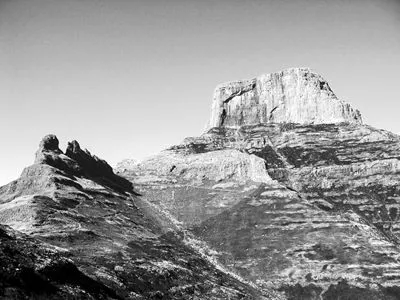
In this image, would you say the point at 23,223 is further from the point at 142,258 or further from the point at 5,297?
the point at 5,297

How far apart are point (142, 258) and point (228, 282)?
34.7 meters

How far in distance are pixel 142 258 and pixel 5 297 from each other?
10887 centimetres

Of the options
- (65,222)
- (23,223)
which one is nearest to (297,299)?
(65,222)

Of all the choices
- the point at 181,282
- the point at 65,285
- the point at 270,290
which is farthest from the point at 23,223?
the point at 65,285

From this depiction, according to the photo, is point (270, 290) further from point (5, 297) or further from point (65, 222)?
point (5, 297)

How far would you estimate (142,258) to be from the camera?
173 m

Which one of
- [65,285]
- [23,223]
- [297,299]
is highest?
[23,223]

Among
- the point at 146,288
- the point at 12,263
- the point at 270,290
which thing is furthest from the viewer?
the point at 270,290

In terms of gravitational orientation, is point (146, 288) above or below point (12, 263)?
below

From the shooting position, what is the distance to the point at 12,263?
73312 millimetres

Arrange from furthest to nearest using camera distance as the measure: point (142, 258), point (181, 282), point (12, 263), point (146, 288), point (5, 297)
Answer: point (142, 258)
point (181, 282)
point (146, 288)
point (12, 263)
point (5, 297)

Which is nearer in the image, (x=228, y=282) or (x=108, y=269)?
(x=108, y=269)

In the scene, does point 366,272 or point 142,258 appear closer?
point 142,258

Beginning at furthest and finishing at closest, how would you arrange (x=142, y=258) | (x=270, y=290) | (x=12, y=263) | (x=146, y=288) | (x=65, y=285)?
1. (x=270, y=290)
2. (x=142, y=258)
3. (x=146, y=288)
4. (x=65, y=285)
5. (x=12, y=263)
